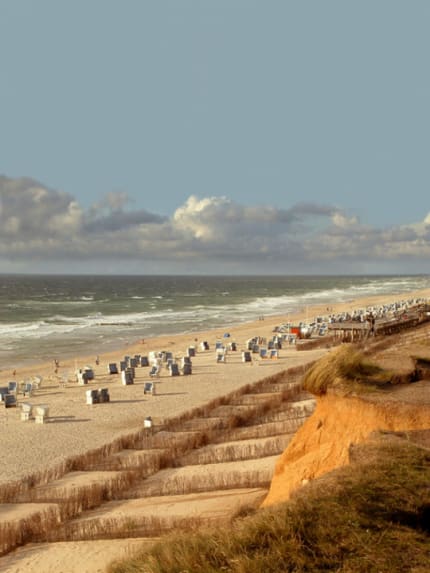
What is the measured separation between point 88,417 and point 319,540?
15.7 m

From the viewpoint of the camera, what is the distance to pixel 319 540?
14.6ft

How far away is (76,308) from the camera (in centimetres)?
7806

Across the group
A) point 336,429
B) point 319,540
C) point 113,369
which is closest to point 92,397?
point 113,369

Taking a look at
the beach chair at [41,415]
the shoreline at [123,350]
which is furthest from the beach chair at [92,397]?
the shoreline at [123,350]

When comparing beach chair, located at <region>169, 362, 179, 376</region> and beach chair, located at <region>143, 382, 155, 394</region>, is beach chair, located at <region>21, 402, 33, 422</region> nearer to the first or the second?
beach chair, located at <region>143, 382, 155, 394</region>

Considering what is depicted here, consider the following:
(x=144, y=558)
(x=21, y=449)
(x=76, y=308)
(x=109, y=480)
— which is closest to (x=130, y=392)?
(x=21, y=449)

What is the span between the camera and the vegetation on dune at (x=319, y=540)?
4.18 meters

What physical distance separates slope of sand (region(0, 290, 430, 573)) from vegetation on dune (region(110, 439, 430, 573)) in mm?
3513

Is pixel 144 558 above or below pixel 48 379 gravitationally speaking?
above

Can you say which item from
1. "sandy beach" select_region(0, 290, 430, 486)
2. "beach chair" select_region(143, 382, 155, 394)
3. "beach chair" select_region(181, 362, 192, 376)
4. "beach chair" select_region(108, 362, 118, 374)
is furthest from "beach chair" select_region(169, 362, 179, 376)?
"beach chair" select_region(143, 382, 155, 394)

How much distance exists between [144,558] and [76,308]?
7591 cm

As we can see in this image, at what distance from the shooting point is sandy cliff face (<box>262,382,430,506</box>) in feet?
27.1

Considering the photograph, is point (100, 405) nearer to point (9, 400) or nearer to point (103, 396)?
point (103, 396)

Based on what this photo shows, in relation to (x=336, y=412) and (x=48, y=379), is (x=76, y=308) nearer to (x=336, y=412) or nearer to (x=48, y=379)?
(x=48, y=379)
